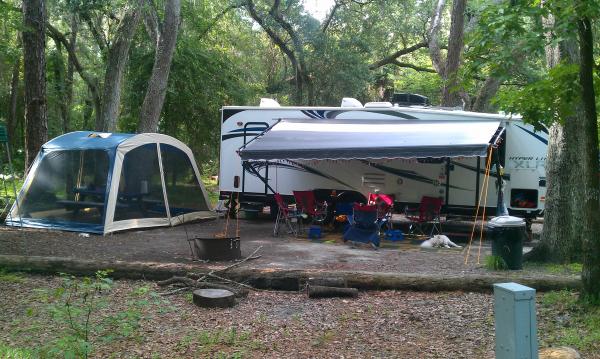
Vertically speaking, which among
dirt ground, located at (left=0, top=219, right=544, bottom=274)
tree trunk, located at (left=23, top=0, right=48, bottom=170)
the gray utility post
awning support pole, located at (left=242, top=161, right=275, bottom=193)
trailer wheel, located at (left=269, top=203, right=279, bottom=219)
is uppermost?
tree trunk, located at (left=23, top=0, right=48, bottom=170)

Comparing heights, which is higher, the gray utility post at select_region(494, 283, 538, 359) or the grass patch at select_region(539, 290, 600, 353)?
the gray utility post at select_region(494, 283, 538, 359)

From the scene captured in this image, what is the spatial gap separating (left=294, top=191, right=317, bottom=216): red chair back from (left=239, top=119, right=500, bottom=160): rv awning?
1253 millimetres

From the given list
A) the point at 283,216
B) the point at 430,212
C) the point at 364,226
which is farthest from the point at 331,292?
the point at 430,212

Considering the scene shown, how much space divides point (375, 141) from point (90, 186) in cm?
526

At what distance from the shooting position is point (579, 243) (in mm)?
8484

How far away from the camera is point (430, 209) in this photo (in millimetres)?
11820

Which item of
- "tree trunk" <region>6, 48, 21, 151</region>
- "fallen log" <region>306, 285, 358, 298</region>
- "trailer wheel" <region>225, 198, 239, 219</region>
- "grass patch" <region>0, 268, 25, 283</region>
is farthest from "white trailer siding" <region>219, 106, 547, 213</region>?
"tree trunk" <region>6, 48, 21, 151</region>

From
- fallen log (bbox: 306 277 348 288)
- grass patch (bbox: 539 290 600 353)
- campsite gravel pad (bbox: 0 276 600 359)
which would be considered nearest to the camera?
grass patch (bbox: 539 290 600 353)

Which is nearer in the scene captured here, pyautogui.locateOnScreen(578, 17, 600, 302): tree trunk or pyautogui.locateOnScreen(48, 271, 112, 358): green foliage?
pyautogui.locateOnScreen(48, 271, 112, 358): green foliage

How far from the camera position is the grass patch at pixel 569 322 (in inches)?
195

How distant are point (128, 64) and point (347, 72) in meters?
7.41

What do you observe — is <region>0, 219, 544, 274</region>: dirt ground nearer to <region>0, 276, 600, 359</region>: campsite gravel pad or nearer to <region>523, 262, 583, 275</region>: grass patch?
<region>523, 262, 583, 275</region>: grass patch

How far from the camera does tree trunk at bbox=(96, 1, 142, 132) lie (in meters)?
15.3

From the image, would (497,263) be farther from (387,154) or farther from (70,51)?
(70,51)
